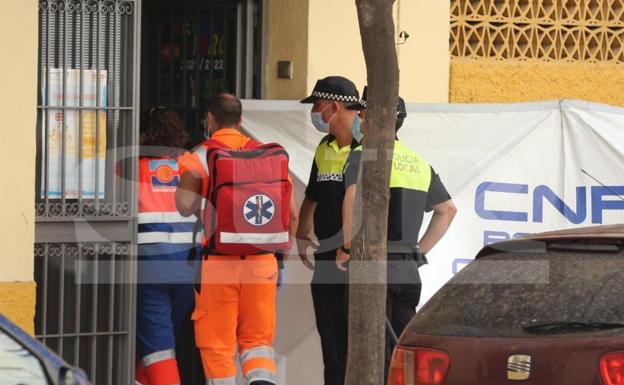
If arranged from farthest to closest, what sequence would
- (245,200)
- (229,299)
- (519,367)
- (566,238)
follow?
1. (229,299)
2. (245,200)
3. (566,238)
4. (519,367)

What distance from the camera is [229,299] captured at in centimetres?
818

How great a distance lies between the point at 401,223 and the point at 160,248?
5.09 ft

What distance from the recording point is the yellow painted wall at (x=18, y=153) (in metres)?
8.21

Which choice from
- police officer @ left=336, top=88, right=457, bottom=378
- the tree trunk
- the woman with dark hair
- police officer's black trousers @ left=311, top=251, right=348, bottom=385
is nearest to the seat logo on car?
the tree trunk

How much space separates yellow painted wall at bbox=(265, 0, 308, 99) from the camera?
379 inches

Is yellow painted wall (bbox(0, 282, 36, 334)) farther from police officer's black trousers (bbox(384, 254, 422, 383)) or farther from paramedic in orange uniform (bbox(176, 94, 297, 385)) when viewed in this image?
police officer's black trousers (bbox(384, 254, 422, 383))

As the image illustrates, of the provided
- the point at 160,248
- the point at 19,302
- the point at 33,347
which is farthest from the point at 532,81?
the point at 33,347

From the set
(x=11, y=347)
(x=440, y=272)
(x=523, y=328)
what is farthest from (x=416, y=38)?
(x=11, y=347)

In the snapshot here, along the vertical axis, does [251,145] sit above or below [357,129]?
below

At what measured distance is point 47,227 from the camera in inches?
332

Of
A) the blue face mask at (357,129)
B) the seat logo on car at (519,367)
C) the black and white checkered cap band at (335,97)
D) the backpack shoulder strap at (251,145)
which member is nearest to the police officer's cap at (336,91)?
the black and white checkered cap band at (335,97)

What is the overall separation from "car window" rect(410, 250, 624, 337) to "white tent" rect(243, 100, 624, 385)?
10.7 feet

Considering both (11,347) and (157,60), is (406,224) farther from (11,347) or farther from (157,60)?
(11,347)

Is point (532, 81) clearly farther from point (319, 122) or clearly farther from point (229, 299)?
point (229, 299)
